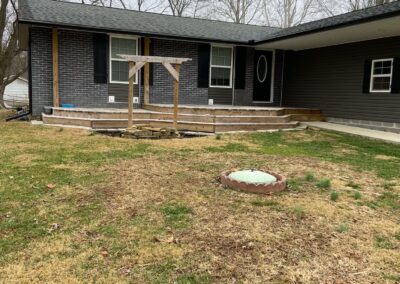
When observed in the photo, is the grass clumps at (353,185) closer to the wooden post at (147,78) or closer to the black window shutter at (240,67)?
the wooden post at (147,78)

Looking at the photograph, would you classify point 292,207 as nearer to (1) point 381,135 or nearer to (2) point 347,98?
(1) point 381,135

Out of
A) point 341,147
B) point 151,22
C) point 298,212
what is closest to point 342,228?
point 298,212

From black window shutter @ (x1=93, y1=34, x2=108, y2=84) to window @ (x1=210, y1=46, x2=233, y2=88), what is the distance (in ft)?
11.7

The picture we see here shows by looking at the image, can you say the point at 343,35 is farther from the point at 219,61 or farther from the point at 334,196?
the point at 334,196

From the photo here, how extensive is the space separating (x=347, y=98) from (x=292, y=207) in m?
8.36

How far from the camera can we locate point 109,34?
1102cm

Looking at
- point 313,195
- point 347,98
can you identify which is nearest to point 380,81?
point 347,98

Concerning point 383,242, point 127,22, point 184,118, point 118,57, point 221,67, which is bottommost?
point 383,242

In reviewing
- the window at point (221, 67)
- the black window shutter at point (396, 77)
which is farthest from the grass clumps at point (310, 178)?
the window at point (221, 67)

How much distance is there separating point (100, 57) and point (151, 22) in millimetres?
2462

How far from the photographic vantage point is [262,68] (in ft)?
44.4

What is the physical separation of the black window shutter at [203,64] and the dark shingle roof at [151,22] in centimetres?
45

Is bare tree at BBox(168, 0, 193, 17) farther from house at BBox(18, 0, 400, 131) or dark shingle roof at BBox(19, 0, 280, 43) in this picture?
house at BBox(18, 0, 400, 131)

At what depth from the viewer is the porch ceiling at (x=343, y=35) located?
857cm
